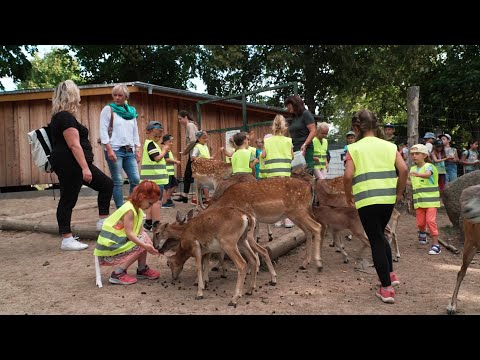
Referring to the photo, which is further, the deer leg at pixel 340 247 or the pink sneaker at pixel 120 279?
the deer leg at pixel 340 247

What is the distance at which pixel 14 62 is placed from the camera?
63.2 ft

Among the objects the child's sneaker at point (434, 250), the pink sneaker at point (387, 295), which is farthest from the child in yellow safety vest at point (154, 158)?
the child's sneaker at point (434, 250)

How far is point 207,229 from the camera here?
4.95 meters

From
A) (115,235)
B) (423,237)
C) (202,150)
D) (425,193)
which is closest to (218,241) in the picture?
(115,235)

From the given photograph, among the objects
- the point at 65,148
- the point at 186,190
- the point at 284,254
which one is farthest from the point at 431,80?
the point at 65,148

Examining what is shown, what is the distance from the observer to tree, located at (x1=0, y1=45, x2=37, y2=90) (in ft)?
62.0

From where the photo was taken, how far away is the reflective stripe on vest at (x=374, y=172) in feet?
14.7

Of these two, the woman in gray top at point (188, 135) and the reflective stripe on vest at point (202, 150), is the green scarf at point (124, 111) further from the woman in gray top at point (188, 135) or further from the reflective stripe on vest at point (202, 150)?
the woman in gray top at point (188, 135)

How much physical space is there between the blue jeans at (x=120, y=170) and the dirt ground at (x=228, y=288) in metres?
0.83

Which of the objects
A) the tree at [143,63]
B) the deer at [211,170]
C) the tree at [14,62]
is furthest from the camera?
the tree at [143,63]

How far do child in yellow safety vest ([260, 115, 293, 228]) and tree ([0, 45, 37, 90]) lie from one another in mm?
16000

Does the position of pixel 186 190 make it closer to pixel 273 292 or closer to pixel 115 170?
pixel 115 170

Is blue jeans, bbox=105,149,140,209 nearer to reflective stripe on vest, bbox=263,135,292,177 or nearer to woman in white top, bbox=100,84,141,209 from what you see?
woman in white top, bbox=100,84,141,209
